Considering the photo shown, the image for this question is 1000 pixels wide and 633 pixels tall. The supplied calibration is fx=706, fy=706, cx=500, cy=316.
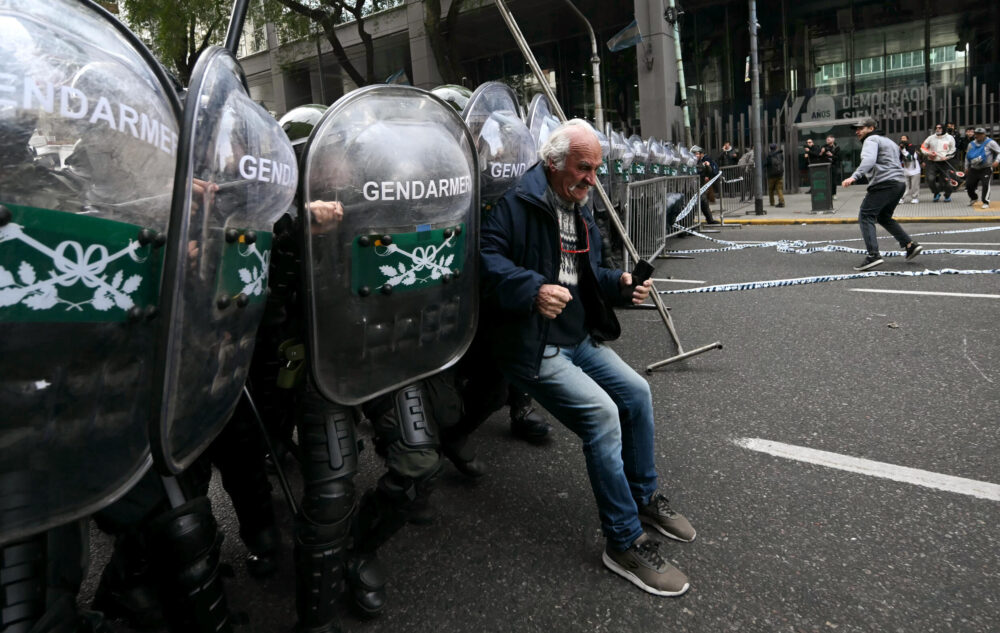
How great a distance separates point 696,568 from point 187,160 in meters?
2.17

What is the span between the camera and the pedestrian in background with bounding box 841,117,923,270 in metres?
8.21

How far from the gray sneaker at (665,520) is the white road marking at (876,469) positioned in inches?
35.6

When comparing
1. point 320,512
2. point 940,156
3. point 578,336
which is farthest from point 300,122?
point 940,156

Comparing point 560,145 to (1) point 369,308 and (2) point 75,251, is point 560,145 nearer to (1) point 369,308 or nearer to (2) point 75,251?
(1) point 369,308

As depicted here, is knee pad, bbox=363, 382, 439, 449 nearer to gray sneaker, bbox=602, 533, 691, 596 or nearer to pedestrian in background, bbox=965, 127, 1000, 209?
gray sneaker, bbox=602, 533, 691, 596

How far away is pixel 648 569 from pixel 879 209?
24.3 ft

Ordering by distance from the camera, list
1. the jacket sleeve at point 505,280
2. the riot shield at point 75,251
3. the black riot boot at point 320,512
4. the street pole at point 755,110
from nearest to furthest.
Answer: the riot shield at point 75,251 → the black riot boot at point 320,512 → the jacket sleeve at point 505,280 → the street pole at point 755,110

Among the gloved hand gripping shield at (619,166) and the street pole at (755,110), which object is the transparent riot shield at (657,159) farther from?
the street pole at (755,110)

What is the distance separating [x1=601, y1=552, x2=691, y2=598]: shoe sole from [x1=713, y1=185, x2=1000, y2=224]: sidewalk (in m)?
12.2

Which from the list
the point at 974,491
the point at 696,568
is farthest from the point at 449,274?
the point at 974,491

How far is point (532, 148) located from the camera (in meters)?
3.56

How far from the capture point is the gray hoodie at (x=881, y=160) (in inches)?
322

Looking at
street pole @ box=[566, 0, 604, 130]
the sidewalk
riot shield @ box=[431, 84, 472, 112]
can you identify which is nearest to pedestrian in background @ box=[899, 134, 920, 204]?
the sidewalk

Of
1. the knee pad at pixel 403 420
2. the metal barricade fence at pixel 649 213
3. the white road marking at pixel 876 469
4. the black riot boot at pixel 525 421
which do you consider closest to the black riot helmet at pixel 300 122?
the knee pad at pixel 403 420
